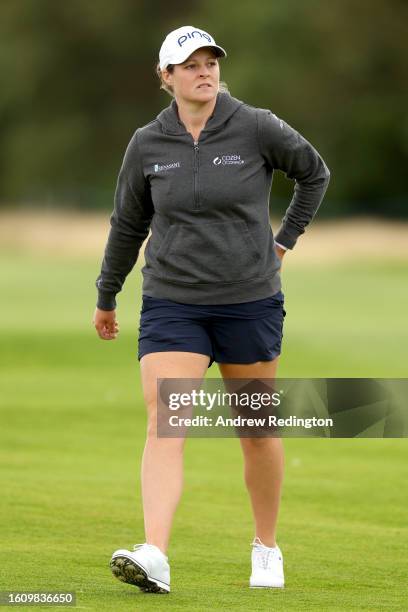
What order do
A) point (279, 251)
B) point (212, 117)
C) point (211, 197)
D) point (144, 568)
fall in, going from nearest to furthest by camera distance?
1. point (144, 568)
2. point (211, 197)
3. point (212, 117)
4. point (279, 251)

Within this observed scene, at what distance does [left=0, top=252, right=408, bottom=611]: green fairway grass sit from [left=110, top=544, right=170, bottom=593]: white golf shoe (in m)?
0.07

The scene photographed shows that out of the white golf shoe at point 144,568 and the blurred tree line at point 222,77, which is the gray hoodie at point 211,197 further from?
the blurred tree line at point 222,77

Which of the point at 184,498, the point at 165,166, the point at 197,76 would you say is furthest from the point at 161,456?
the point at 184,498

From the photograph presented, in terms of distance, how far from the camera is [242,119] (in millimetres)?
6230

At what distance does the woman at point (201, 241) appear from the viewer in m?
6.12

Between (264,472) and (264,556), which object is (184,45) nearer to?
(264,472)

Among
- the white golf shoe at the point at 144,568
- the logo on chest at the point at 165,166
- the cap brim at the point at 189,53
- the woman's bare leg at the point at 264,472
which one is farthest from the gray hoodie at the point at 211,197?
the white golf shoe at the point at 144,568

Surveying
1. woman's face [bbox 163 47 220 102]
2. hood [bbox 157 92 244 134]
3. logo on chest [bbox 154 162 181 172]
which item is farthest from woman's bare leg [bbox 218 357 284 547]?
woman's face [bbox 163 47 220 102]

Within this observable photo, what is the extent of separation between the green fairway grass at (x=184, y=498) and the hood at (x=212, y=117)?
178 centimetres

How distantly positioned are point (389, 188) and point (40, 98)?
23.7 meters

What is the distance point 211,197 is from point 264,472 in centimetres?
116

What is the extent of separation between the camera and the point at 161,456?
20.1 ft

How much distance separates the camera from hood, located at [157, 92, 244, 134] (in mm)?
6199

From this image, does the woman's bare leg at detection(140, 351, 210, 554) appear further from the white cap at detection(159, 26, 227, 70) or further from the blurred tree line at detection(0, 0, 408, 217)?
the blurred tree line at detection(0, 0, 408, 217)
